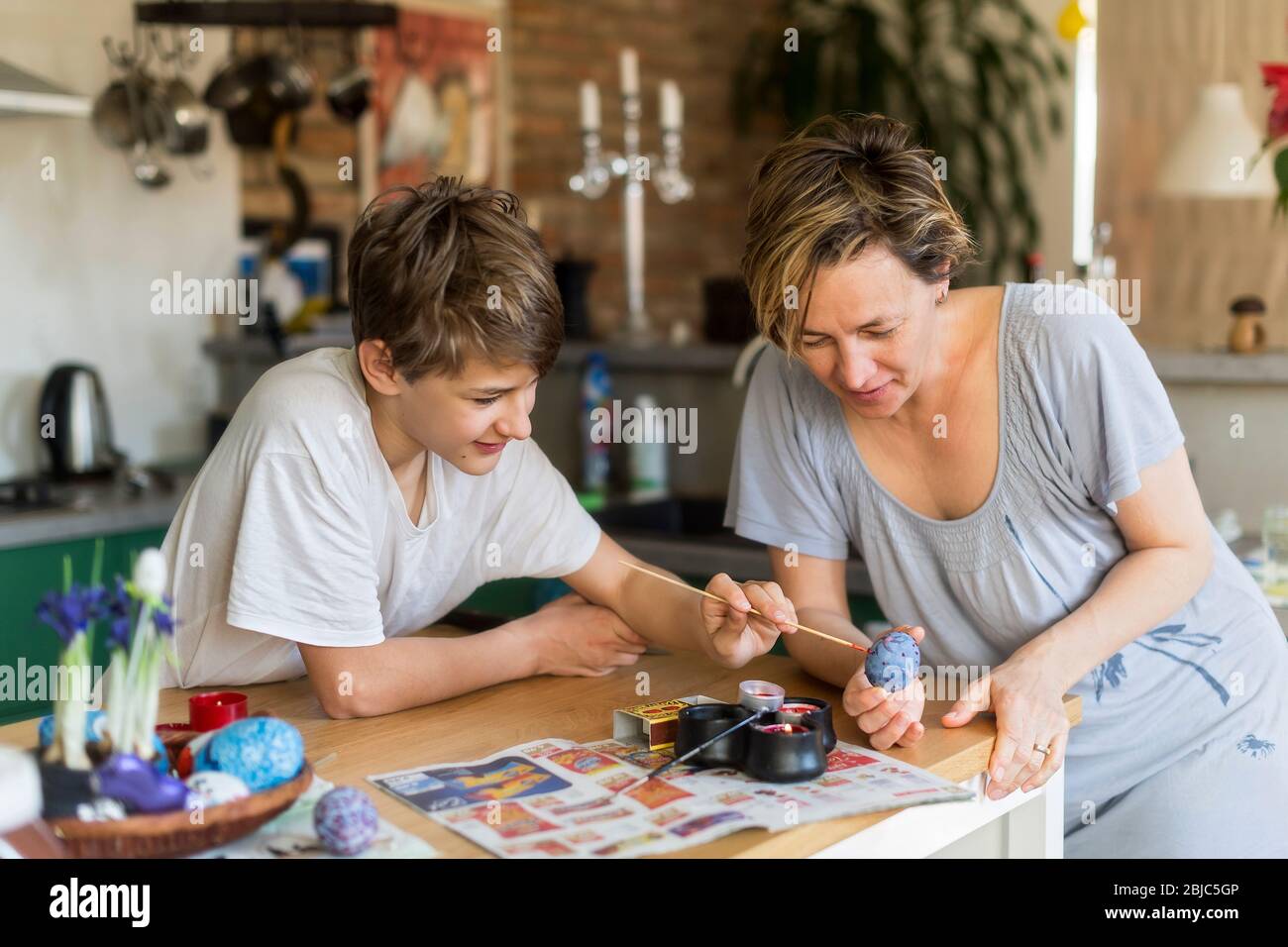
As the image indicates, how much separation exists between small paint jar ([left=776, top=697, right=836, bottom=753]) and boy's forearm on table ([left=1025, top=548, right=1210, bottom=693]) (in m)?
0.29

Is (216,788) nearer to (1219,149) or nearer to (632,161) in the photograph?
(632,161)

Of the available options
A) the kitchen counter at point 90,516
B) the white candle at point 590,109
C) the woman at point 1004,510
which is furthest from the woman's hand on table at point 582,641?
the white candle at point 590,109

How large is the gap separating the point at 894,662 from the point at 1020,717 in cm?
16

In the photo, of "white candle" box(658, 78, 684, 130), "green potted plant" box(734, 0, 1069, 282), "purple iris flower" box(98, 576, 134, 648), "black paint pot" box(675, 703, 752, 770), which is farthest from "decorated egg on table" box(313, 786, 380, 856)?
"green potted plant" box(734, 0, 1069, 282)

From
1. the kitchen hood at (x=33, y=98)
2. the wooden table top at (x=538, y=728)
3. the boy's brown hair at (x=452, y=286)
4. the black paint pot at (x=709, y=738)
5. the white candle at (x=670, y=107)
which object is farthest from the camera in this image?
the white candle at (x=670, y=107)

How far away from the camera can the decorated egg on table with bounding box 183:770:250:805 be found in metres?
1.14

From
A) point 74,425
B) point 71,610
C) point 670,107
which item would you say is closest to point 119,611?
point 71,610

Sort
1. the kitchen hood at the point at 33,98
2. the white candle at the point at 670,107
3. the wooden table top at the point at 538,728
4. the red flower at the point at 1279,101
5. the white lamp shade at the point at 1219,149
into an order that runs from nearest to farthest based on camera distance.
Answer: the wooden table top at the point at 538,728
the red flower at the point at 1279,101
the kitchen hood at the point at 33,98
the white lamp shade at the point at 1219,149
the white candle at the point at 670,107

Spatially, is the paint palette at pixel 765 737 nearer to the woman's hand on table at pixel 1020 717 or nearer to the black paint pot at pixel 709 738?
the black paint pot at pixel 709 738

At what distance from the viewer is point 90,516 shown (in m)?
2.94

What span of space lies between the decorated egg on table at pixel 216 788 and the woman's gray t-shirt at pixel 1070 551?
80 cm

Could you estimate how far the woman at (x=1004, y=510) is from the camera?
150cm

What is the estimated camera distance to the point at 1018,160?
4.74 meters
